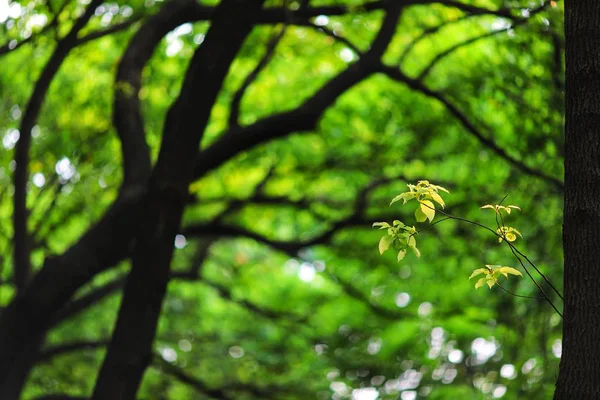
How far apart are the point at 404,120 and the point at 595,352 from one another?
7.69 m

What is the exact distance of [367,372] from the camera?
11.3 m

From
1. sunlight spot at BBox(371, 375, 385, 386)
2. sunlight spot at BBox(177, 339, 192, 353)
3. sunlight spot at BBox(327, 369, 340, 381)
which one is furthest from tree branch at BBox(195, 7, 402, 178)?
sunlight spot at BBox(177, 339, 192, 353)

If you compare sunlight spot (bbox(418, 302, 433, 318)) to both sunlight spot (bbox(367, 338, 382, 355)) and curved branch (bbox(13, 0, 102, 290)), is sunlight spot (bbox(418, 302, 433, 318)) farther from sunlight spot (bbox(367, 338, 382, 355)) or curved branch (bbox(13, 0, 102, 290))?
curved branch (bbox(13, 0, 102, 290))

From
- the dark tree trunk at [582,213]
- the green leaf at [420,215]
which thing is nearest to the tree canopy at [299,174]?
the green leaf at [420,215]

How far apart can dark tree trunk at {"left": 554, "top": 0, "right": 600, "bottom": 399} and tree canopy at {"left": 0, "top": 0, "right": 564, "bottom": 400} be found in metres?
3.44

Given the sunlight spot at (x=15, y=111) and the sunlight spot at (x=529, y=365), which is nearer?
the sunlight spot at (x=529, y=365)

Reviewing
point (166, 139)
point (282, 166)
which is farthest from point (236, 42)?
point (282, 166)

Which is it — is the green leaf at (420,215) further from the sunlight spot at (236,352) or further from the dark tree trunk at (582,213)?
the sunlight spot at (236,352)

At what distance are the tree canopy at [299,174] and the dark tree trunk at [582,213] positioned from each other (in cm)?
344

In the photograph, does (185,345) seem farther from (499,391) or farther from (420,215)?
(420,215)

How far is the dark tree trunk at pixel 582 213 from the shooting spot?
10.9ft

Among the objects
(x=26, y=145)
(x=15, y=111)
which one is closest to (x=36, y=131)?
(x=15, y=111)

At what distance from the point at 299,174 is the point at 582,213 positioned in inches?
345

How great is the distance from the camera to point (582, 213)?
3.38 metres
